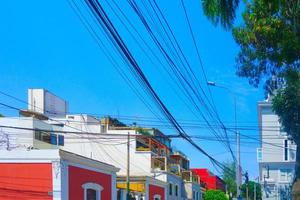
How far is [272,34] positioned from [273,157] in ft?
150

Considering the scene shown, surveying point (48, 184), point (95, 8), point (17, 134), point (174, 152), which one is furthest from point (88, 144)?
point (95, 8)

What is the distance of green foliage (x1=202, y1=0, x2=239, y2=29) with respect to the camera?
39.2 feet

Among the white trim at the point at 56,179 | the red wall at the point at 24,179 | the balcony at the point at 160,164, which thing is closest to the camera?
the white trim at the point at 56,179

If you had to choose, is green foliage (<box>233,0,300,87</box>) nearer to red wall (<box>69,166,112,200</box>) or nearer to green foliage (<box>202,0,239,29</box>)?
green foliage (<box>202,0,239,29</box>)

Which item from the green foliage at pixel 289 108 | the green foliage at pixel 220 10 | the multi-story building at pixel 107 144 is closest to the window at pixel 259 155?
the multi-story building at pixel 107 144

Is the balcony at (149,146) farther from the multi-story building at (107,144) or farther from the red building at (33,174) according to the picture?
the red building at (33,174)

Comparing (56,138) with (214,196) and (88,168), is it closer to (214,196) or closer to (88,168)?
(214,196)

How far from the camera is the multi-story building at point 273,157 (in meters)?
54.6

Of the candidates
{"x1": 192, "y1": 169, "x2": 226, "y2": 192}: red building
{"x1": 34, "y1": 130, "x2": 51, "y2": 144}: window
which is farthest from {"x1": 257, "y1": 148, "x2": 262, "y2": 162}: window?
{"x1": 192, "y1": 169, "x2": 226, "y2": 192}: red building

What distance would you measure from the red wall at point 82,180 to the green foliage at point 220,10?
1435cm

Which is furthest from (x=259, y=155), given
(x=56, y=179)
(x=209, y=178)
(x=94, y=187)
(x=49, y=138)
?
(x=209, y=178)

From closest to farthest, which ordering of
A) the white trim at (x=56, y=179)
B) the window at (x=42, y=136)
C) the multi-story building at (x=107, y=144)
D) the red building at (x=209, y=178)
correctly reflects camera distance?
the white trim at (x=56, y=179) < the multi-story building at (x=107, y=144) < the window at (x=42, y=136) < the red building at (x=209, y=178)

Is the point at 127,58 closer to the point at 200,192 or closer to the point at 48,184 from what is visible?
the point at 48,184

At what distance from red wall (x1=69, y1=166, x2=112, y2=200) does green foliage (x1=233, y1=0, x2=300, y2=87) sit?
516 inches
